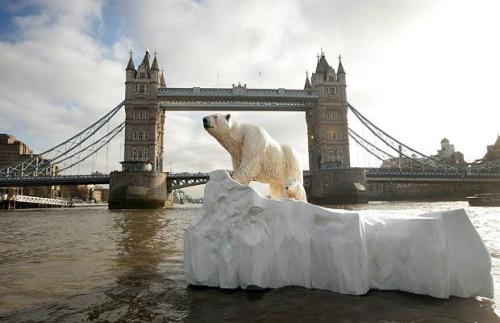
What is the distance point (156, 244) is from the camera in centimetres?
911

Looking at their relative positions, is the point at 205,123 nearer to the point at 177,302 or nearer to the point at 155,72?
the point at 177,302

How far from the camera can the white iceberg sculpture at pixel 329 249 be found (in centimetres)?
360

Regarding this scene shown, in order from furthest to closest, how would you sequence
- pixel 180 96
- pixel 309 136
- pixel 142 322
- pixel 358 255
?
pixel 309 136 → pixel 180 96 → pixel 358 255 → pixel 142 322

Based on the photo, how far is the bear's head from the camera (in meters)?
5.08

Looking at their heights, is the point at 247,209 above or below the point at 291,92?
below

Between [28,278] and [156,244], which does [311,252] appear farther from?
[156,244]

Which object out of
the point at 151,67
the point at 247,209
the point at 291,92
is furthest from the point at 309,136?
the point at 247,209

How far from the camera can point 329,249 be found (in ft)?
12.5

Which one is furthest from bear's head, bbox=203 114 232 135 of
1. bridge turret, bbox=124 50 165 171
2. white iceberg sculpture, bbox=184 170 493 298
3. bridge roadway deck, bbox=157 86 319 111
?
Answer: bridge turret, bbox=124 50 165 171

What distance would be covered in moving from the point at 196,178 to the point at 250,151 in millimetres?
45442

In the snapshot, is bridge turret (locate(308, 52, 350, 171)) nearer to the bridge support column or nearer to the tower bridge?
the tower bridge

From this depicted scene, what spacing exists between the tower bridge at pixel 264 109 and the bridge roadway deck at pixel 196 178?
4.6 inches

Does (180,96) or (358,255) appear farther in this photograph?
(180,96)

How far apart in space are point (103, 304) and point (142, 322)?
0.90m
